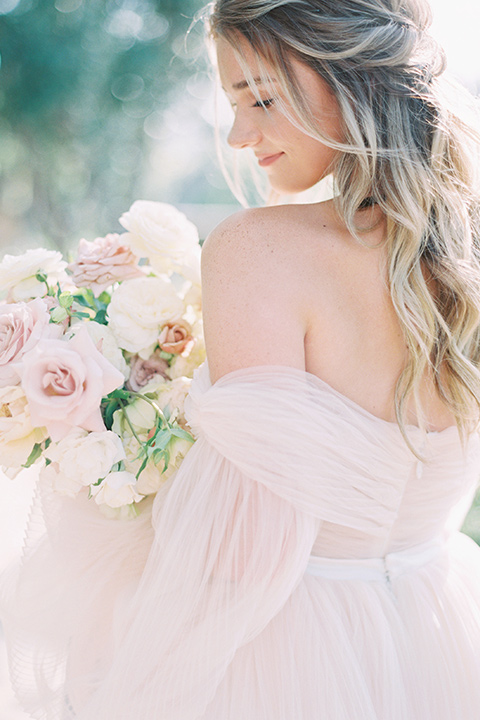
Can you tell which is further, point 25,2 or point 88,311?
point 25,2

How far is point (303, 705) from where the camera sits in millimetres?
847

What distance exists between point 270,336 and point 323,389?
12 centimetres

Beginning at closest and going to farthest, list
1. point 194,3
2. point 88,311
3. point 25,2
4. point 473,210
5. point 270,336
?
point 270,336 < point 473,210 < point 88,311 < point 25,2 < point 194,3

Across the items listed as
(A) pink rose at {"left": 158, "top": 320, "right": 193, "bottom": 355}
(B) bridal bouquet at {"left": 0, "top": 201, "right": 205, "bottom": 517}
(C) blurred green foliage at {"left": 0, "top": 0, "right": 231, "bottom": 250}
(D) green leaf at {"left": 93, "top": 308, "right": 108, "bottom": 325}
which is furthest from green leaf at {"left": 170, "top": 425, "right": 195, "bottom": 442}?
(C) blurred green foliage at {"left": 0, "top": 0, "right": 231, "bottom": 250}

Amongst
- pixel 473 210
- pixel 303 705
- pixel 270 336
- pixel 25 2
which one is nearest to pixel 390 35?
pixel 473 210

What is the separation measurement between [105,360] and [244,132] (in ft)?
1.48

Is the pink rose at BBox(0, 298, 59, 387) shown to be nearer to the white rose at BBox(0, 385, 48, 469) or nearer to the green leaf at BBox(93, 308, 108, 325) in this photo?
the white rose at BBox(0, 385, 48, 469)

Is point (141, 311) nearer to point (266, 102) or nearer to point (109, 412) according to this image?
point (109, 412)

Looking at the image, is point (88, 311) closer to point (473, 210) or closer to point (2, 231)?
point (473, 210)

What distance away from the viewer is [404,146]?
0.89m

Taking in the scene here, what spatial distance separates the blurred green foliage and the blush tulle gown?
273 centimetres

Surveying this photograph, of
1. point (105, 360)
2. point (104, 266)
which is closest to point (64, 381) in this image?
point (105, 360)

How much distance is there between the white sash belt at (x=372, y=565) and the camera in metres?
0.95

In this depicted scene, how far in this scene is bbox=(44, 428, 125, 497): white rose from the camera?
2.77ft
